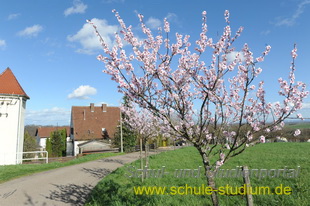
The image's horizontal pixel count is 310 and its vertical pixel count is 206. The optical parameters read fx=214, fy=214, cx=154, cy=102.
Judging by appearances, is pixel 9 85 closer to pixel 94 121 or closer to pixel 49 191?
pixel 49 191

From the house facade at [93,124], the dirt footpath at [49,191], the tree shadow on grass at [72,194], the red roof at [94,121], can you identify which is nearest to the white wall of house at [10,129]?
the dirt footpath at [49,191]

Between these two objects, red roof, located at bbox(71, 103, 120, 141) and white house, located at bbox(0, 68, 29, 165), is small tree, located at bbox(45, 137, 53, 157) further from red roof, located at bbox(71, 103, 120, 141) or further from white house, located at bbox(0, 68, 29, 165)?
white house, located at bbox(0, 68, 29, 165)

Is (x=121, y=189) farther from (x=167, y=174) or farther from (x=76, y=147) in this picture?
(x=76, y=147)

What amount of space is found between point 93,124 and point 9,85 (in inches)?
722

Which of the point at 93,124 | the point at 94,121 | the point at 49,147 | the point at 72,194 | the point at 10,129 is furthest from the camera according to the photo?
the point at 94,121

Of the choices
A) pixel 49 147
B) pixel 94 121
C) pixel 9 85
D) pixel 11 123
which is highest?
pixel 9 85

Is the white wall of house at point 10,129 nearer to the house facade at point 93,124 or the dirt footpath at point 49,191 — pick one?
the dirt footpath at point 49,191

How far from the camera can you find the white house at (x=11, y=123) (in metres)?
17.0

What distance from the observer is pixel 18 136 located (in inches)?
690

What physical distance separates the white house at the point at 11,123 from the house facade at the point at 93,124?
15.2 metres

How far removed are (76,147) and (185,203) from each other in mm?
31207

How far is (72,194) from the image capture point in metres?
7.37

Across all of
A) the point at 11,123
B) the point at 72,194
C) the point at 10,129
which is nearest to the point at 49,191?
the point at 72,194

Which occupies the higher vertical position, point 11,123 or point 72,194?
point 11,123
